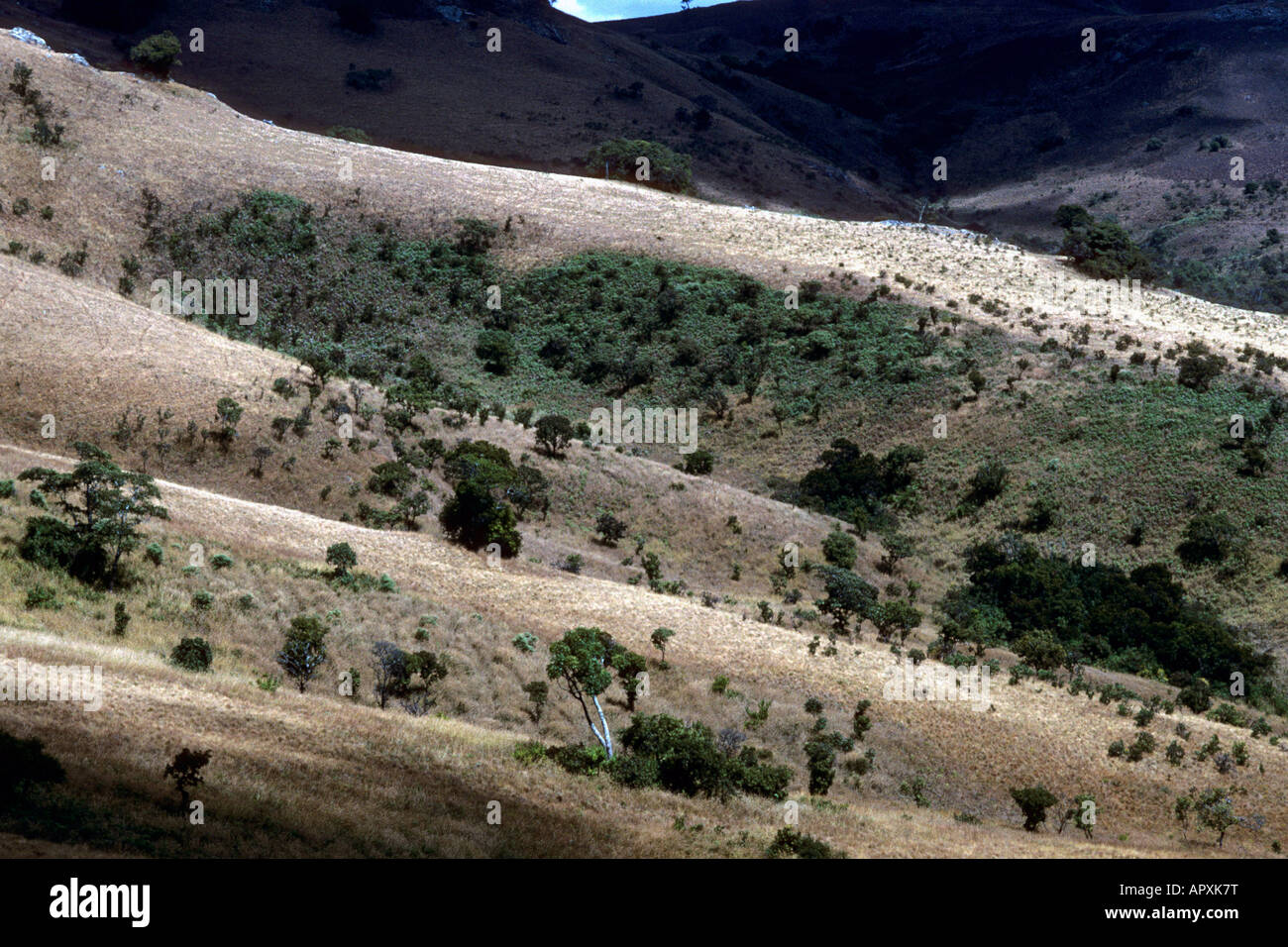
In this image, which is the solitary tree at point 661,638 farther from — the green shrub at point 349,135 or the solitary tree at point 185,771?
the green shrub at point 349,135

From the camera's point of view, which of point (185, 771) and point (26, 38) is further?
point (26, 38)

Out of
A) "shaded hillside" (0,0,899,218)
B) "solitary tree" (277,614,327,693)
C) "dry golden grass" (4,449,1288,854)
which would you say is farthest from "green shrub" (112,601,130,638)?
"shaded hillside" (0,0,899,218)

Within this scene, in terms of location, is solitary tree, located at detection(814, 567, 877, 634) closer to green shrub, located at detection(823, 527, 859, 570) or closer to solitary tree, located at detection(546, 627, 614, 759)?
green shrub, located at detection(823, 527, 859, 570)

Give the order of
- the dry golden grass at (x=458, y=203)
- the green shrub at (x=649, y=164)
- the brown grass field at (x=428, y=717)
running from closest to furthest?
1. the brown grass field at (x=428, y=717)
2. the dry golden grass at (x=458, y=203)
3. the green shrub at (x=649, y=164)

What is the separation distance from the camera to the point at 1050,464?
4847 cm

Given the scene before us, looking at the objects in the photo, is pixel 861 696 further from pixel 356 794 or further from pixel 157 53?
pixel 157 53

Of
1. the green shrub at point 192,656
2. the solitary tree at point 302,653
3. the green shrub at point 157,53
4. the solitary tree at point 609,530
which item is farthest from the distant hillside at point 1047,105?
the green shrub at point 192,656

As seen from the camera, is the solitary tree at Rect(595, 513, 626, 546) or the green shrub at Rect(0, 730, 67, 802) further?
the solitary tree at Rect(595, 513, 626, 546)

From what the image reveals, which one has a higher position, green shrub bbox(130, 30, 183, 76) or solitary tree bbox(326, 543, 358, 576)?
green shrub bbox(130, 30, 183, 76)

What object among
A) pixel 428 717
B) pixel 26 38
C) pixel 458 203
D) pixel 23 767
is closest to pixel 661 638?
pixel 428 717

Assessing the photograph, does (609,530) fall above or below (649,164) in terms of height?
below
